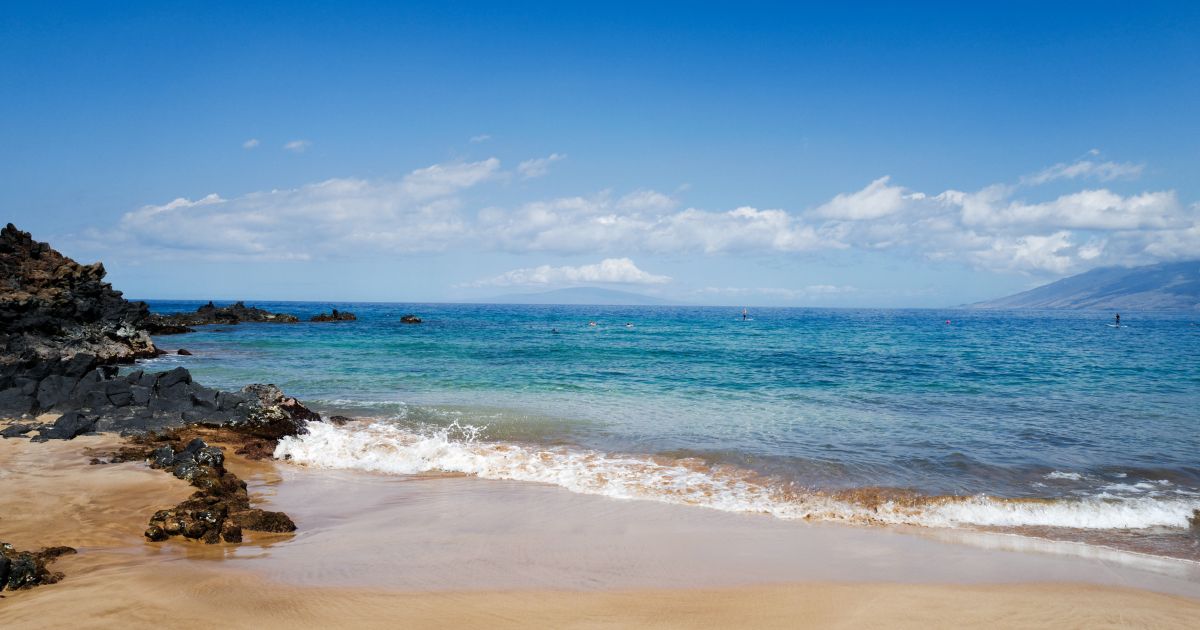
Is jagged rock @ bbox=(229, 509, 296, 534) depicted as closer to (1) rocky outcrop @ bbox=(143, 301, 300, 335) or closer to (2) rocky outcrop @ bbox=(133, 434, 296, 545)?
(2) rocky outcrop @ bbox=(133, 434, 296, 545)

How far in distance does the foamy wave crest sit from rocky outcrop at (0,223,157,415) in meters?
12.9

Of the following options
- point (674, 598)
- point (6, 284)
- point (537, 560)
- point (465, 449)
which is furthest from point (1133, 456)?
point (6, 284)

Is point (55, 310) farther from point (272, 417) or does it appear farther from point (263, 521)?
point (263, 521)

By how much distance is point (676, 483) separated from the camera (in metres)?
10.6

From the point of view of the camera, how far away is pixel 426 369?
27.2 meters

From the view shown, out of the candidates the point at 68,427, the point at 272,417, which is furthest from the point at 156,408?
the point at 272,417

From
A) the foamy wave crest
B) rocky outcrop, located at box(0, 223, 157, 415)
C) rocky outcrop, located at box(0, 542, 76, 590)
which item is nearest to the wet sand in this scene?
rocky outcrop, located at box(0, 542, 76, 590)

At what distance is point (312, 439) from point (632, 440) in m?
6.91

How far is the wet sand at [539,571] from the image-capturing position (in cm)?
554

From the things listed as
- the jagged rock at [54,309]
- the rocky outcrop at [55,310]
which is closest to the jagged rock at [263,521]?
the rocky outcrop at [55,310]

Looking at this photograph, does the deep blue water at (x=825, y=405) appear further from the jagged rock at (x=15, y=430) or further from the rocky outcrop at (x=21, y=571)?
the rocky outcrop at (x=21, y=571)

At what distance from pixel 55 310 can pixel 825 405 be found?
2994 cm

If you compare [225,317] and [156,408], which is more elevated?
[225,317]

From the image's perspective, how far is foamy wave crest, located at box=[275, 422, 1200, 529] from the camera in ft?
29.7
